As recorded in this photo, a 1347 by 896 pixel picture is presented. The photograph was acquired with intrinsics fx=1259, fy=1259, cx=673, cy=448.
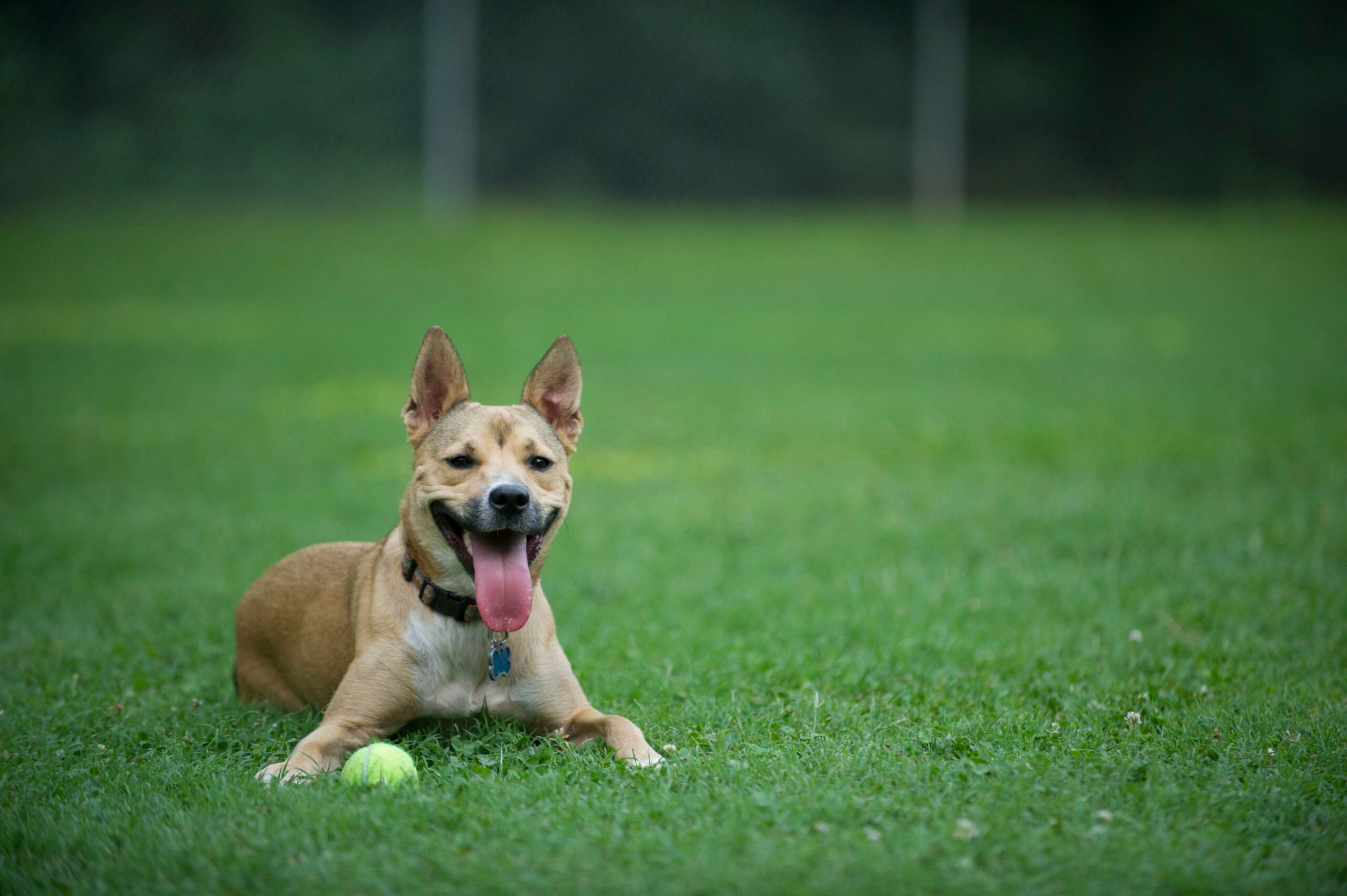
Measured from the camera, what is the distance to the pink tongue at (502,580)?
403cm

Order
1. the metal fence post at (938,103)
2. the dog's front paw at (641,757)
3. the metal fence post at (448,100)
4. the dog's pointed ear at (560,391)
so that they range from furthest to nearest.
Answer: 1. the metal fence post at (938,103)
2. the metal fence post at (448,100)
3. the dog's pointed ear at (560,391)
4. the dog's front paw at (641,757)

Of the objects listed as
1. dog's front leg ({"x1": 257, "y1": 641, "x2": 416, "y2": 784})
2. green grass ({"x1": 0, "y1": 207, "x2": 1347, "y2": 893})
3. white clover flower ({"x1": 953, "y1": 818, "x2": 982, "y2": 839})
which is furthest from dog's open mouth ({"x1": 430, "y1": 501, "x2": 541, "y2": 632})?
white clover flower ({"x1": 953, "y1": 818, "x2": 982, "y2": 839})

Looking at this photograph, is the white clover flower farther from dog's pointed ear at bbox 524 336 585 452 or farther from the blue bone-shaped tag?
dog's pointed ear at bbox 524 336 585 452

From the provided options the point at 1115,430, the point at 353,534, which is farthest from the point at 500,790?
the point at 1115,430

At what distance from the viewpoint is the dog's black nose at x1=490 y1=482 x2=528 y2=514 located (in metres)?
3.98

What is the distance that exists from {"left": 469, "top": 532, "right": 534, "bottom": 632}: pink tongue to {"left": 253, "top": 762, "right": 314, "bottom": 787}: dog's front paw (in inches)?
28.3

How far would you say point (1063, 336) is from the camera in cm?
1457

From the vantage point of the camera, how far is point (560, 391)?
4727mm

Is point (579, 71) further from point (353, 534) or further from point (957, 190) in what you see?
point (353, 534)

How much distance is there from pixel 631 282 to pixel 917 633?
13.6 m

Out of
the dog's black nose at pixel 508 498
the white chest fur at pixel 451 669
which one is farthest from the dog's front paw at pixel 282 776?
the dog's black nose at pixel 508 498

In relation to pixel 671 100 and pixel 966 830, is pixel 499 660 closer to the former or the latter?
pixel 966 830

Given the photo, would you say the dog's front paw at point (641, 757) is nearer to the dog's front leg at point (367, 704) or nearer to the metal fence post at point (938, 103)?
the dog's front leg at point (367, 704)

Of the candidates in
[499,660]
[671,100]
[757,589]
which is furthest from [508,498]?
[671,100]
